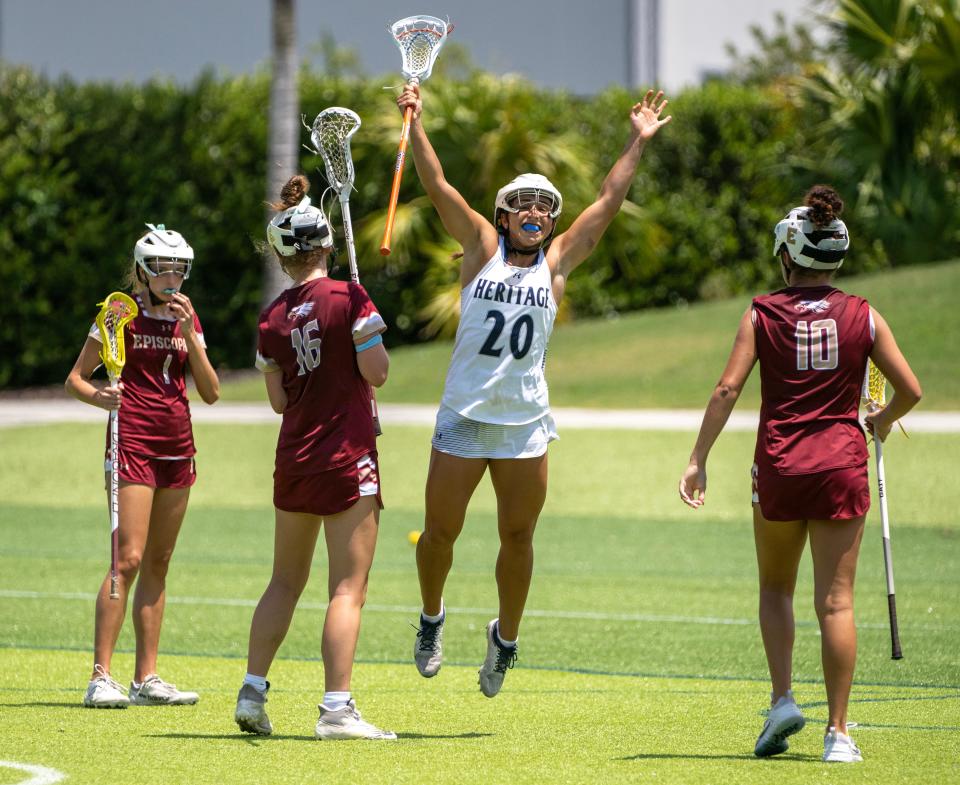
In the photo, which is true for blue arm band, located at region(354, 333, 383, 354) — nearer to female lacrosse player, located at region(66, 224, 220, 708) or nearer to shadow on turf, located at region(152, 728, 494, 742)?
female lacrosse player, located at region(66, 224, 220, 708)

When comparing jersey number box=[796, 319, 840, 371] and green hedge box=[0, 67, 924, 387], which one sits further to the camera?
green hedge box=[0, 67, 924, 387]

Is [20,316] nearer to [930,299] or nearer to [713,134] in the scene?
[713,134]

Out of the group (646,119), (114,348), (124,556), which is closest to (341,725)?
(124,556)

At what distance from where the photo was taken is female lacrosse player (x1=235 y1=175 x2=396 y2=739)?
6285 mm

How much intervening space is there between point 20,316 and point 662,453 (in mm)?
12023

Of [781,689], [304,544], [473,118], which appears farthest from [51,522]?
[473,118]

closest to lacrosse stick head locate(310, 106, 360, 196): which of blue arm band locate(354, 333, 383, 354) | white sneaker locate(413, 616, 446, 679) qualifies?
blue arm band locate(354, 333, 383, 354)

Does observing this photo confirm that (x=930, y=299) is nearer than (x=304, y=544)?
No

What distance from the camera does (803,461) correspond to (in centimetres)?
602

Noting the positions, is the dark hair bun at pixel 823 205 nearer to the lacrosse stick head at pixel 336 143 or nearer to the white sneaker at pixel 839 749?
the white sneaker at pixel 839 749

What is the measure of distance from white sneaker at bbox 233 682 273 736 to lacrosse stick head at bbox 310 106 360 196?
2392mm

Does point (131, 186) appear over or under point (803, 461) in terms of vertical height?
over

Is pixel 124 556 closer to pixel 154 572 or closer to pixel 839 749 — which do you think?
pixel 154 572

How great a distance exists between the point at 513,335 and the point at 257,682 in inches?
68.9
